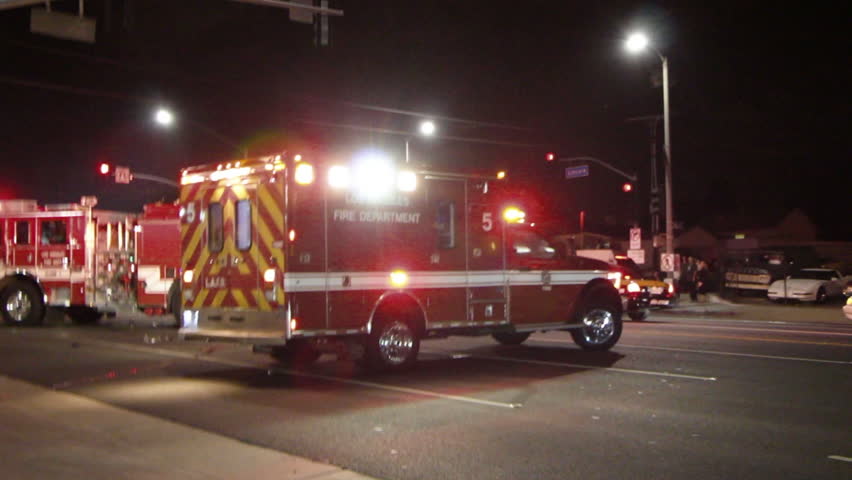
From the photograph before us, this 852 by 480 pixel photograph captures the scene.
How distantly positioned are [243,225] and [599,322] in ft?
20.3

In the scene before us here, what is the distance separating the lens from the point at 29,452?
22.5 feet

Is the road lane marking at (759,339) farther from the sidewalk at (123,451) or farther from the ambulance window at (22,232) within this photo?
the ambulance window at (22,232)

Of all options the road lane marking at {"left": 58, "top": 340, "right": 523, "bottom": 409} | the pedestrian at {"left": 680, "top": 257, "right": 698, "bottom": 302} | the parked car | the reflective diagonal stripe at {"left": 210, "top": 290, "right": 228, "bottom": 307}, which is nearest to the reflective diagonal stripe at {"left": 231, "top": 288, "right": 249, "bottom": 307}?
the reflective diagonal stripe at {"left": 210, "top": 290, "right": 228, "bottom": 307}

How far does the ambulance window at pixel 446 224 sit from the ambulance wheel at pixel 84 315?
1105 cm

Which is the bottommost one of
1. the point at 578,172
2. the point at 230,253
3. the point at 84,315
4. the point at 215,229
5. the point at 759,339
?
the point at 759,339

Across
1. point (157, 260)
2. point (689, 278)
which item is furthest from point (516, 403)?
point (689, 278)

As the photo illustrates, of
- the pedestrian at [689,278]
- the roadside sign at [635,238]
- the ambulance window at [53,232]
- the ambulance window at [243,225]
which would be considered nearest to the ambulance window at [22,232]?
the ambulance window at [53,232]

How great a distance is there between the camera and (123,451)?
689 centimetres

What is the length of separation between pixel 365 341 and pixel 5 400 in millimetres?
4308

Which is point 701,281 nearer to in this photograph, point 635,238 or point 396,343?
point 635,238

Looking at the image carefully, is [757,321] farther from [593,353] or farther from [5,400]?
[5,400]

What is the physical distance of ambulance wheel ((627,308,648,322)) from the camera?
20.9 metres

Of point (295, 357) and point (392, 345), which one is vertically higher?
point (392, 345)

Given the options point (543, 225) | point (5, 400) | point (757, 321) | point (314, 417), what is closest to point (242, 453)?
point (314, 417)
